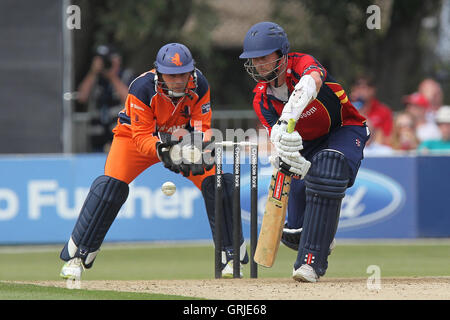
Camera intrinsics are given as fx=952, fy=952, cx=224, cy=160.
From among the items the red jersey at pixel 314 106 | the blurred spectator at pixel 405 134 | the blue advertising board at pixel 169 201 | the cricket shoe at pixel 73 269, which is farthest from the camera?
the blurred spectator at pixel 405 134

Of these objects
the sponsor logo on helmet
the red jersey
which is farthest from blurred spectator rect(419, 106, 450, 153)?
the sponsor logo on helmet

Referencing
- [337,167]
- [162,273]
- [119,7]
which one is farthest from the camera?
[119,7]

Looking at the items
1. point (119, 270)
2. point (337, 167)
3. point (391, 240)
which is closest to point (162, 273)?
point (119, 270)

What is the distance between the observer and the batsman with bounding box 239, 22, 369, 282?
6.99 m

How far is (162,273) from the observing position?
9633 millimetres

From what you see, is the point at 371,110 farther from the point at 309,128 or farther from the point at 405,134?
the point at 309,128

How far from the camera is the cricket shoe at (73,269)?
8117 mm

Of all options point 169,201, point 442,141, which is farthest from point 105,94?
point 442,141

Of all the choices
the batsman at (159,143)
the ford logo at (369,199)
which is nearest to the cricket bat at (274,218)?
the batsman at (159,143)

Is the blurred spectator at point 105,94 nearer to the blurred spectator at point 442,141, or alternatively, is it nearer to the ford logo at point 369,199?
the ford logo at point 369,199

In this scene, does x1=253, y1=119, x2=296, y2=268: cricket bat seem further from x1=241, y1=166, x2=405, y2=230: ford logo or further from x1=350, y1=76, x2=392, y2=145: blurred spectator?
x1=350, y1=76, x2=392, y2=145: blurred spectator

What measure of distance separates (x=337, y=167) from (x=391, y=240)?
5792mm

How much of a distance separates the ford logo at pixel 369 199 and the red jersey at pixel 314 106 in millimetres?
4903

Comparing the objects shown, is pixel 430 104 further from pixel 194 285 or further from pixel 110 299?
pixel 110 299
